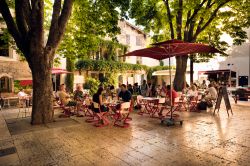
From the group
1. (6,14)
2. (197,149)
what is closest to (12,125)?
(6,14)

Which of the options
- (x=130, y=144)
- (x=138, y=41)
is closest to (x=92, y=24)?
(x=130, y=144)

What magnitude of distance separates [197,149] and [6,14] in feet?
25.1

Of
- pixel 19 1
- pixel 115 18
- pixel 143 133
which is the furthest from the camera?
pixel 115 18

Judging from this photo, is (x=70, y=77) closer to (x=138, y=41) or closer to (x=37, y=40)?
(x=37, y=40)

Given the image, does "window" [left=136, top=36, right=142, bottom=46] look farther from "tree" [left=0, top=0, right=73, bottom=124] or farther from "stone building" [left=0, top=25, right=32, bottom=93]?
"tree" [left=0, top=0, right=73, bottom=124]

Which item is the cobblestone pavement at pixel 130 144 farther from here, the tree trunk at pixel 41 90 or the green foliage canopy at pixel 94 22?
the green foliage canopy at pixel 94 22

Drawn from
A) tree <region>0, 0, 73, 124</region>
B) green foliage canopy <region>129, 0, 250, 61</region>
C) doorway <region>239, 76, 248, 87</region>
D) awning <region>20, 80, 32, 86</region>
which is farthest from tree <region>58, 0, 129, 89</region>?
doorway <region>239, 76, 248, 87</region>

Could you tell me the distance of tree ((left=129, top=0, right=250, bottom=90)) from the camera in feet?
40.3

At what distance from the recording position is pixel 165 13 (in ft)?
46.6

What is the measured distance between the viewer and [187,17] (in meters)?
13.3

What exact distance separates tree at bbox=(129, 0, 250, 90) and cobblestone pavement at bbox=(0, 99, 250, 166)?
286 inches

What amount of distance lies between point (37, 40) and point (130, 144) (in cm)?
519

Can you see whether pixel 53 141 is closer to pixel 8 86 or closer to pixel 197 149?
pixel 197 149

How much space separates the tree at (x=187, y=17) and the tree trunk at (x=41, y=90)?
23.2 ft
